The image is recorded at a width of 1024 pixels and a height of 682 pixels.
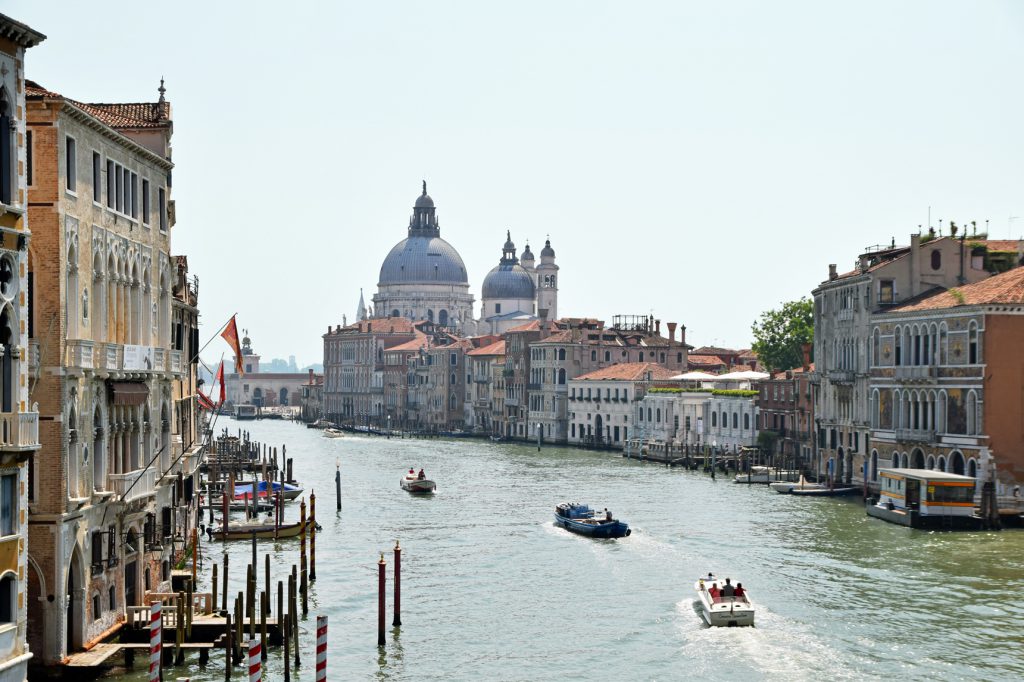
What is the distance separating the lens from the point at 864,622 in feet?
85.7

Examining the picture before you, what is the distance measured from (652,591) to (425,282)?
362ft

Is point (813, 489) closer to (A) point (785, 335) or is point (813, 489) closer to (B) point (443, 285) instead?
(A) point (785, 335)

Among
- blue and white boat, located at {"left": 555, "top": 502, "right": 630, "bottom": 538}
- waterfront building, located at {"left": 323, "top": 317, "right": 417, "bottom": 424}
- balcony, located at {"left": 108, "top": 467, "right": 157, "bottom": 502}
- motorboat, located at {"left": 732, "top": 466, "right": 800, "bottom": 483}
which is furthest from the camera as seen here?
waterfront building, located at {"left": 323, "top": 317, "right": 417, "bottom": 424}

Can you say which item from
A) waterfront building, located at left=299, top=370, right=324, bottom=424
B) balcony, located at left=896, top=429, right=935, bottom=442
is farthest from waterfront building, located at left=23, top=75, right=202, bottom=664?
A: waterfront building, located at left=299, top=370, right=324, bottom=424

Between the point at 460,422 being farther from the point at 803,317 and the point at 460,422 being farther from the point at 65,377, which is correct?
the point at 65,377

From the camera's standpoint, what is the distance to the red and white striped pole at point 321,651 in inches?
759

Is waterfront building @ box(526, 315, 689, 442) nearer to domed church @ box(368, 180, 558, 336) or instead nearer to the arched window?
domed church @ box(368, 180, 558, 336)

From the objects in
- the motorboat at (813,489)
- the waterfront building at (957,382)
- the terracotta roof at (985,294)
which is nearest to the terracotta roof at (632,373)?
the motorboat at (813,489)

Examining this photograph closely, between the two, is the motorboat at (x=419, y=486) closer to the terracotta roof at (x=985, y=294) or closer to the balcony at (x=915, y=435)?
the balcony at (x=915, y=435)

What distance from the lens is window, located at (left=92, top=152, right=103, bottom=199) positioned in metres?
20.4

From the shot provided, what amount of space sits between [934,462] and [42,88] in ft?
103

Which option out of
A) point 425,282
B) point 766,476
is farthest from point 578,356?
point 425,282

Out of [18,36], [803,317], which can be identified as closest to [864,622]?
[18,36]

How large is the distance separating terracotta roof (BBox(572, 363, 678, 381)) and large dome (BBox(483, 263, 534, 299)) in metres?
49.3
